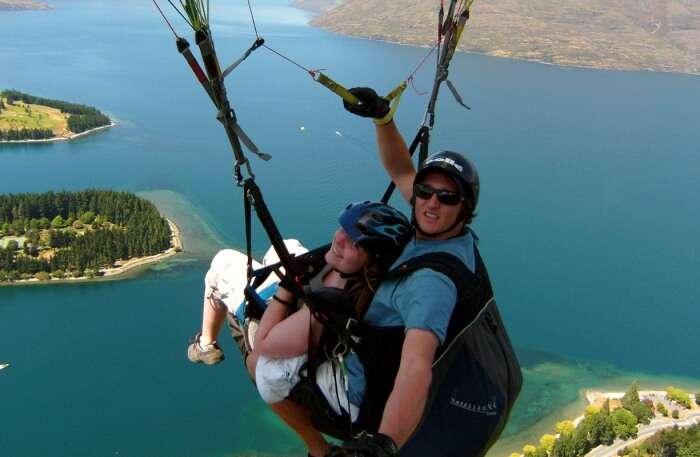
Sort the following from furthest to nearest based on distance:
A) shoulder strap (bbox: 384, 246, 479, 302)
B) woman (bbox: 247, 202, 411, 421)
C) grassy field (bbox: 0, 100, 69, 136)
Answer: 1. grassy field (bbox: 0, 100, 69, 136)
2. woman (bbox: 247, 202, 411, 421)
3. shoulder strap (bbox: 384, 246, 479, 302)

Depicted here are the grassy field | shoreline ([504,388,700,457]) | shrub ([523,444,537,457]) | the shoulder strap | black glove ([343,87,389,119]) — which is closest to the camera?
the shoulder strap

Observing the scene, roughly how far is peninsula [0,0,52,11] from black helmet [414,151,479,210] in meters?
75.1

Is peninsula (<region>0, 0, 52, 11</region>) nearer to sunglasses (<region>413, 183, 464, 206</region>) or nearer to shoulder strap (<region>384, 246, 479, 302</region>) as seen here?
sunglasses (<region>413, 183, 464, 206</region>)

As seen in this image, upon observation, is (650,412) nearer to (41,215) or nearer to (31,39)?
(41,215)

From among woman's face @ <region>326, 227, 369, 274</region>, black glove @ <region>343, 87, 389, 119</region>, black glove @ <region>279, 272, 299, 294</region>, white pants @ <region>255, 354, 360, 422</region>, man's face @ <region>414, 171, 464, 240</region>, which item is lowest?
white pants @ <region>255, 354, 360, 422</region>

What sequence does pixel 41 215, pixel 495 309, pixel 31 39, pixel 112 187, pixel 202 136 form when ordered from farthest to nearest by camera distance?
1. pixel 31 39
2. pixel 202 136
3. pixel 112 187
4. pixel 41 215
5. pixel 495 309

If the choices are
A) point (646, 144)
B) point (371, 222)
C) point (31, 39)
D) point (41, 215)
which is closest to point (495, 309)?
point (371, 222)

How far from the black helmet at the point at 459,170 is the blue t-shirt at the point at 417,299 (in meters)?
0.09

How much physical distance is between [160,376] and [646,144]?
22.3 meters

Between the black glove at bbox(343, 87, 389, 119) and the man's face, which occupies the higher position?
the black glove at bbox(343, 87, 389, 119)

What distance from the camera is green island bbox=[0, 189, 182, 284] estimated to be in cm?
1958

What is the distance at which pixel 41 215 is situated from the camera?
2155cm

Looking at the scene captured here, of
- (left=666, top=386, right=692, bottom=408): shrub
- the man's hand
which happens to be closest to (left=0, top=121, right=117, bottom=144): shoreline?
(left=666, top=386, right=692, bottom=408): shrub

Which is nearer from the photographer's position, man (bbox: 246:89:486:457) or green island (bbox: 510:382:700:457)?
man (bbox: 246:89:486:457)
